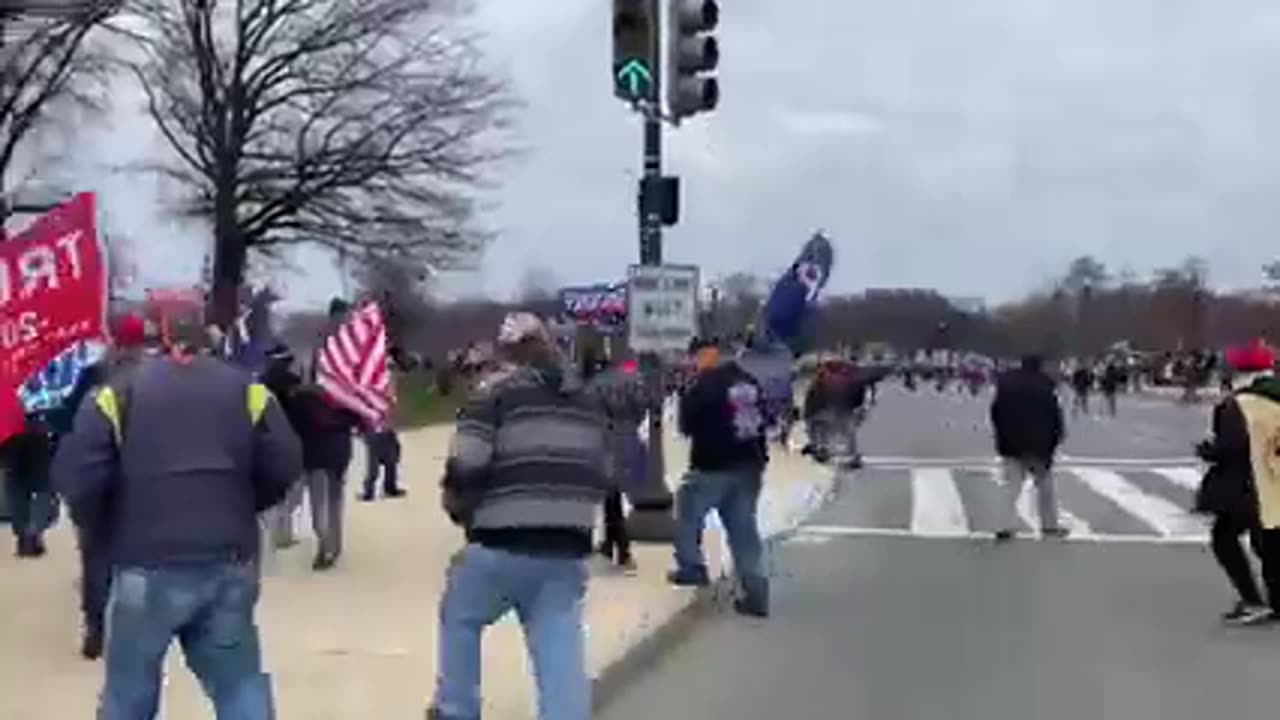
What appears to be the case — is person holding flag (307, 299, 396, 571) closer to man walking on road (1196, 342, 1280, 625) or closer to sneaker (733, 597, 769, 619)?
sneaker (733, 597, 769, 619)

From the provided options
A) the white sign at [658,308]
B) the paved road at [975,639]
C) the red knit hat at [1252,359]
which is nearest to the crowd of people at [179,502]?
the paved road at [975,639]

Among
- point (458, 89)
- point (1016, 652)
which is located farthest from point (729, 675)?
point (458, 89)

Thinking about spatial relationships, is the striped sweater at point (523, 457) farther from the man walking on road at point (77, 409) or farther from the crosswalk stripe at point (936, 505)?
the crosswalk stripe at point (936, 505)

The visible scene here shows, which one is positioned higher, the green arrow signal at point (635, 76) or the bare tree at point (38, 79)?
the bare tree at point (38, 79)

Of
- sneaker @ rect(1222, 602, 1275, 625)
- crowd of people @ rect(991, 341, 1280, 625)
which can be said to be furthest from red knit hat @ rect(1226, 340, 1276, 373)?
sneaker @ rect(1222, 602, 1275, 625)

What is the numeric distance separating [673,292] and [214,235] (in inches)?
1414

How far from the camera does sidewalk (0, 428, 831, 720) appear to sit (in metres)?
8.95

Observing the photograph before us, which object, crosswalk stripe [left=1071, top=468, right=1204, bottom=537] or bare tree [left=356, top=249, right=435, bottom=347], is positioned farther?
bare tree [left=356, top=249, right=435, bottom=347]

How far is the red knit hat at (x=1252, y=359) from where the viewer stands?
12734 millimetres

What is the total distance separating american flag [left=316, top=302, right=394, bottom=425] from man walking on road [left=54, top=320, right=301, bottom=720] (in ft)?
29.2

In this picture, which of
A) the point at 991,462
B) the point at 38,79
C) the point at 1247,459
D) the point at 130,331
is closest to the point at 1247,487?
the point at 1247,459

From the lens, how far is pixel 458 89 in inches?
1950

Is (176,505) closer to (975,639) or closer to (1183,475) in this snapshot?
(975,639)

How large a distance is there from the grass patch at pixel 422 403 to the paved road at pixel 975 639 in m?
21.1
